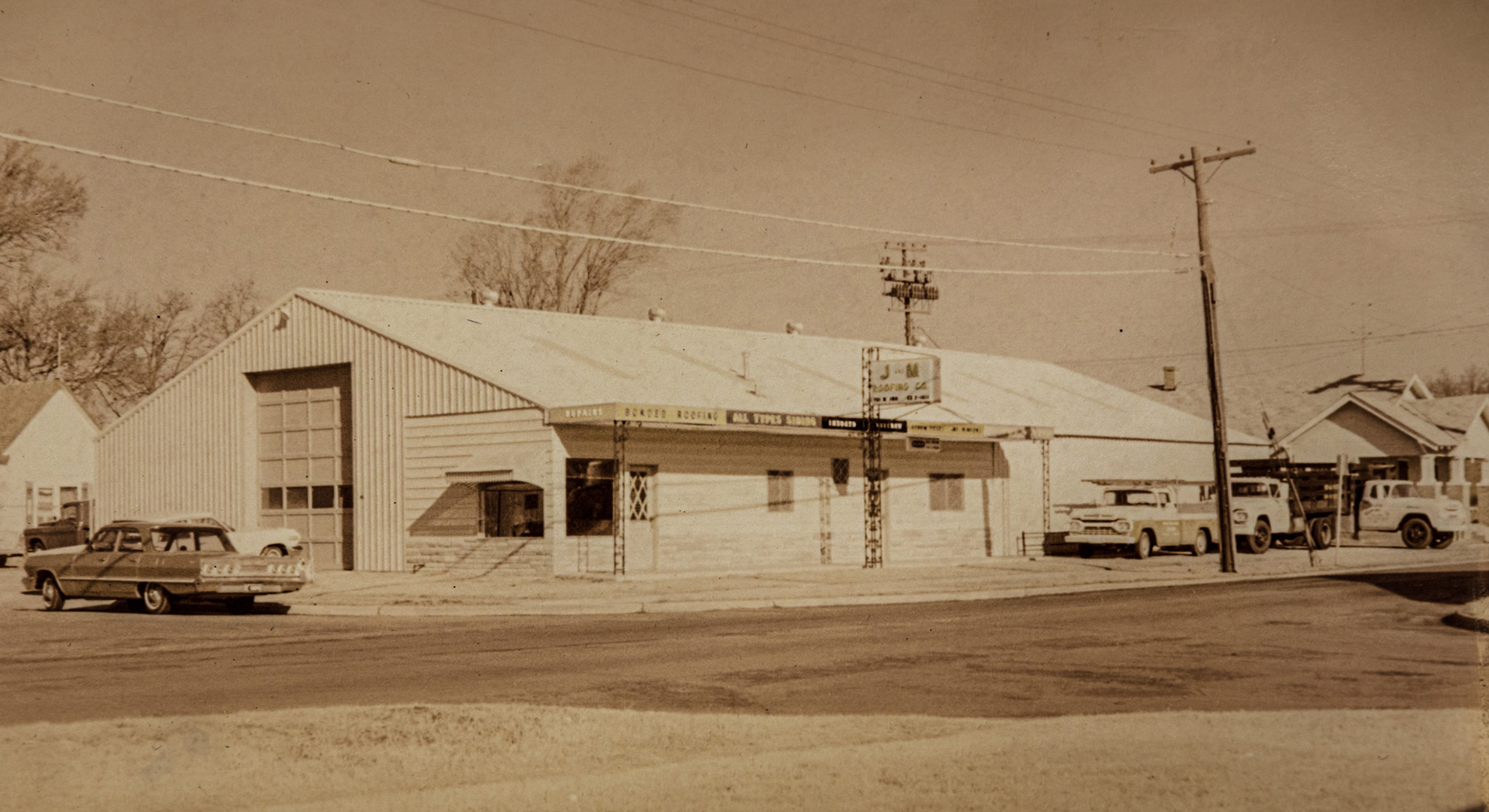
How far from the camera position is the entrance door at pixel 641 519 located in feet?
100

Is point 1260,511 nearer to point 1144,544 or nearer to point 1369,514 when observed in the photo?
point 1144,544

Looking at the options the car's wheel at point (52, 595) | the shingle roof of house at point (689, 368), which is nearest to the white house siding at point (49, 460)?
the shingle roof of house at point (689, 368)

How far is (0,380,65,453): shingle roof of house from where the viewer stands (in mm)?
49938

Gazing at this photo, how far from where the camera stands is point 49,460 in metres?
53.5

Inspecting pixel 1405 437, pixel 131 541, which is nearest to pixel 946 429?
pixel 131 541

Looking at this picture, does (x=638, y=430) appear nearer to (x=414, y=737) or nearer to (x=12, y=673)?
(x=12, y=673)

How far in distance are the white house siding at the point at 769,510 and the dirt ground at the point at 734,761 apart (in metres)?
19.0

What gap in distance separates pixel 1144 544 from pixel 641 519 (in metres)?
14.2

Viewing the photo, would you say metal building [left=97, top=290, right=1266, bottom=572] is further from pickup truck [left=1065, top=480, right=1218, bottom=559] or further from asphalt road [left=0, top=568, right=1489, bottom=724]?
asphalt road [left=0, top=568, right=1489, bottom=724]

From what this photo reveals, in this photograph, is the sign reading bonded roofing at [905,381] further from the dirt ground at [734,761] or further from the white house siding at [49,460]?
the white house siding at [49,460]

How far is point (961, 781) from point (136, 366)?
58472mm

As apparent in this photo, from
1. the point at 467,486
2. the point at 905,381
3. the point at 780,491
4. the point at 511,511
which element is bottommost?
the point at 511,511

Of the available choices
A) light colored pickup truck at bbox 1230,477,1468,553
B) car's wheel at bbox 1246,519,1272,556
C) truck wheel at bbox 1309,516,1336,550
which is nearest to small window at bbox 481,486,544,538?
light colored pickup truck at bbox 1230,477,1468,553

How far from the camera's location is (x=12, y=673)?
13.9 metres
